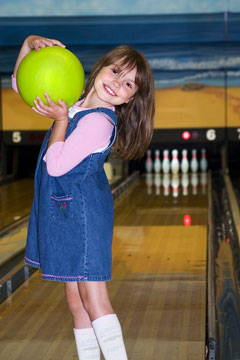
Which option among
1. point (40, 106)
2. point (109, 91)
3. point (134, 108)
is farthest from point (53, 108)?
point (134, 108)

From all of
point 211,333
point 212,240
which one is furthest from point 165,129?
point 211,333

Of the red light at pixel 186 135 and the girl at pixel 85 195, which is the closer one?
the girl at pixel 85 195

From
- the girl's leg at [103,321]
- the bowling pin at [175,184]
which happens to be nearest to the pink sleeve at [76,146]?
the girl's leg at [103,321]

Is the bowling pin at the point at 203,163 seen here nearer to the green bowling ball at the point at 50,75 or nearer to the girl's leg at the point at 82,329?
the girl's leg at the point at 82,329

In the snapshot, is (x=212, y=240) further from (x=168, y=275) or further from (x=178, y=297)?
(x=178, y=297)

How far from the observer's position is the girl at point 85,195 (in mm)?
1880

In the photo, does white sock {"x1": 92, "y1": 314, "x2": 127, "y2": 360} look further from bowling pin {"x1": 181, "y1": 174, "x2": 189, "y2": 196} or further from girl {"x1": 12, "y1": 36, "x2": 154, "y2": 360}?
bowling pin {"x1": 181, "y1": 174, "x2": 189, "y2": 196}

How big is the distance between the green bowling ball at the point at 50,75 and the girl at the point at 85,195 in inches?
1.0

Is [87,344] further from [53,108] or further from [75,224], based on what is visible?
[53,108]

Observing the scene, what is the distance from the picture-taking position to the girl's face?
6.47 ft

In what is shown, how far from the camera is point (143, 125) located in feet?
6.82

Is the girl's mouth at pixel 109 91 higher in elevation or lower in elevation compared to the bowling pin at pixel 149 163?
higher

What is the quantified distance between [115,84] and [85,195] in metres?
0.34

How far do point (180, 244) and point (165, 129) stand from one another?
401 centimetres
